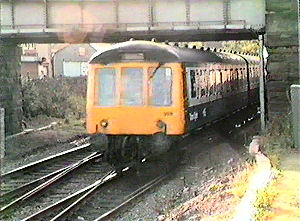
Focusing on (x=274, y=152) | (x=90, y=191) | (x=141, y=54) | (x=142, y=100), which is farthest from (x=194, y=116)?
(x=90, y=191)

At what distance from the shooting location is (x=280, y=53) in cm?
1680

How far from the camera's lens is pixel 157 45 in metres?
12.8

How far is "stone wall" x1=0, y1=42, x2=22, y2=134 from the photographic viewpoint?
2133 centimetres

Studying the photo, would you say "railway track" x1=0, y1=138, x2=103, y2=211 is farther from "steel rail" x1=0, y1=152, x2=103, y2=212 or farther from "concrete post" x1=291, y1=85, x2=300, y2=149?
"concrete post" x1=291, y1=85, x2=300, y2=149

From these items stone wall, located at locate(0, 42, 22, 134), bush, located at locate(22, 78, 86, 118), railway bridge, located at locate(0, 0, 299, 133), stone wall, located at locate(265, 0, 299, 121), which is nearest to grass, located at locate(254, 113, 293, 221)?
stone wall, located at locate(265, 0, 299, 121)

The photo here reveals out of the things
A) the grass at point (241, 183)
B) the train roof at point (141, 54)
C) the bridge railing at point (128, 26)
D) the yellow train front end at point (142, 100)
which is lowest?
the grass at point (241, 183)

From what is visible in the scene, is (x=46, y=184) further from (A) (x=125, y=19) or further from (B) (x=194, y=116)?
(A) (x=125, y=19)

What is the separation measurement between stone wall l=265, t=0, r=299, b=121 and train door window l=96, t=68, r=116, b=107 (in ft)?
17.4

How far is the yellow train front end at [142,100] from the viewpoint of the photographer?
1266 cm

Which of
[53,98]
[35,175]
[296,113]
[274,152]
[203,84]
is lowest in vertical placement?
[35,175]

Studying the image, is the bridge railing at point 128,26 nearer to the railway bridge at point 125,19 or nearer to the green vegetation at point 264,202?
the railway bridge at point 125,19

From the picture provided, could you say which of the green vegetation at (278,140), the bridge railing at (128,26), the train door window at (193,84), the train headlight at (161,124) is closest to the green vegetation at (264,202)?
the green vegetation at (278,140)

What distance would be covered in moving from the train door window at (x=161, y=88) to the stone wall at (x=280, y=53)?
4.69 meters

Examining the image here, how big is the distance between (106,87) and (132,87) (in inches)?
22.6
